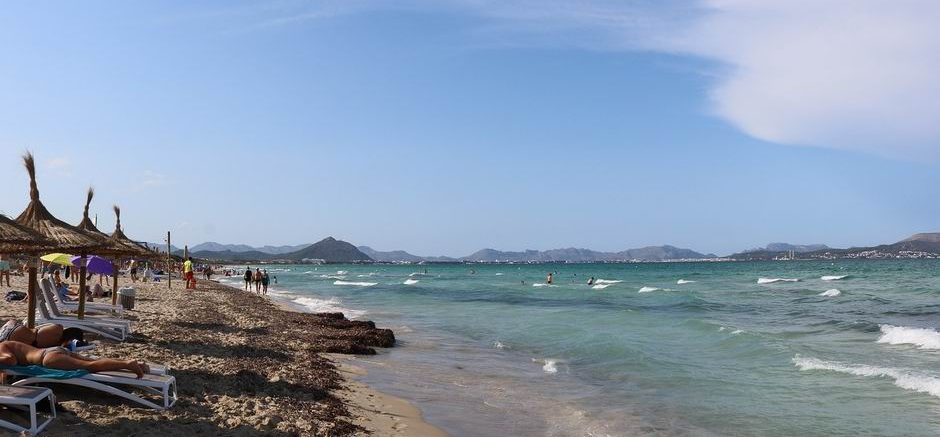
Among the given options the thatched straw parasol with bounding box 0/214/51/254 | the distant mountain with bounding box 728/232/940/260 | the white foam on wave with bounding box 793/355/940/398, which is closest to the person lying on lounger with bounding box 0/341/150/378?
the thatched straw parasol with bounding box 0/214/51/254

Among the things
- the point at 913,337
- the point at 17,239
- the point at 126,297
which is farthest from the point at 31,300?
the point at 913,337

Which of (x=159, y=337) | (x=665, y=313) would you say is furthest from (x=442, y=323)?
(x=159, y=337)

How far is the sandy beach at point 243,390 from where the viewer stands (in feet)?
20.6

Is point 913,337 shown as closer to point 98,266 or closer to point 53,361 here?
point 53,361

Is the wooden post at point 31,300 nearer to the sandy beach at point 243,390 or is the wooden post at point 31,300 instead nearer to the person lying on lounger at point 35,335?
the sandy beach at point 243,390

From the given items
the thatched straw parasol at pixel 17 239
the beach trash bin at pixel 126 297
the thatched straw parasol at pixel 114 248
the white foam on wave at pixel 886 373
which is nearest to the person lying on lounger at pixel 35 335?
the thatched straw parasol at pixel 17 239

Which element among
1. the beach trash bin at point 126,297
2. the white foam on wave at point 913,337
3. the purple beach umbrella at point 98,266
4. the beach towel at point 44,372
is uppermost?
the purple beach umbrella at point 98,266

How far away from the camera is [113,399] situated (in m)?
6.68

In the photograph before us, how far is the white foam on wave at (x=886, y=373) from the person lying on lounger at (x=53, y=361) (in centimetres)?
1173

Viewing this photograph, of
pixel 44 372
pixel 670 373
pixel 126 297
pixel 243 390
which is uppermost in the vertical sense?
pixel 126 297

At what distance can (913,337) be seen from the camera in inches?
684

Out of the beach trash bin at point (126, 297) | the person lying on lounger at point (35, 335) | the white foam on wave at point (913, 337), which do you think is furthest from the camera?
the white foam on wave at point (913, 337)

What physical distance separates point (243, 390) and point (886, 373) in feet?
37.1

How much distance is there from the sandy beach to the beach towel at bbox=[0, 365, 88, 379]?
0.26 meters
